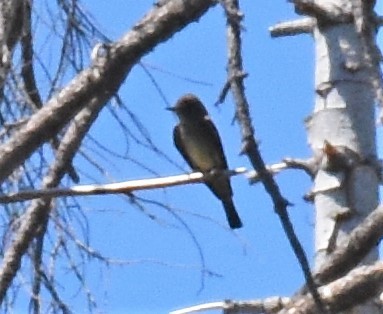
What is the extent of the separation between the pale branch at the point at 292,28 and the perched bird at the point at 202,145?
2.95ft

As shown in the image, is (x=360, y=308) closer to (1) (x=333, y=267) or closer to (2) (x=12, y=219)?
(1) (x=333, y=267)

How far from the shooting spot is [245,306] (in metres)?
2.34

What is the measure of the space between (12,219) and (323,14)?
81 cm

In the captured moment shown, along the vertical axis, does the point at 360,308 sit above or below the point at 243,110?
above

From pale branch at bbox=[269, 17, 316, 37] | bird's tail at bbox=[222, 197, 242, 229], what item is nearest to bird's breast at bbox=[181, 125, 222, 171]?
bird's tail at bbox=[222, 197, 242, 229]

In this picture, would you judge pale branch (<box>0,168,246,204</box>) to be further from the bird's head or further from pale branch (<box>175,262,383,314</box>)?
the bird's head

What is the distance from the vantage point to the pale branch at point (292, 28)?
8.81 feet

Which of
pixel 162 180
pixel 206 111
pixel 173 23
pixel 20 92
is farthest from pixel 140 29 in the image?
pixel 206 111

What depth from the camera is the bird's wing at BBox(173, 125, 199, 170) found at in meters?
3.76

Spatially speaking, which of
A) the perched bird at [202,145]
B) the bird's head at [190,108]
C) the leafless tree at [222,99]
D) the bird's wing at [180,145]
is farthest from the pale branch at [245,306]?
the bird's head at [190,108]

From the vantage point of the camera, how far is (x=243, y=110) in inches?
48.7

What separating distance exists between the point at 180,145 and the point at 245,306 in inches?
60.8

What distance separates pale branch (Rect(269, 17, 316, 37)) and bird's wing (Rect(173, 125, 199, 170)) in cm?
104

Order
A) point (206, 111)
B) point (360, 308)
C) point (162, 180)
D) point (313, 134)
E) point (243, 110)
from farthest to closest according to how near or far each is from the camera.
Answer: point (206, 111) < point (313, 134) < point (360, 308) < point (162, 180) < point (243, 110)
